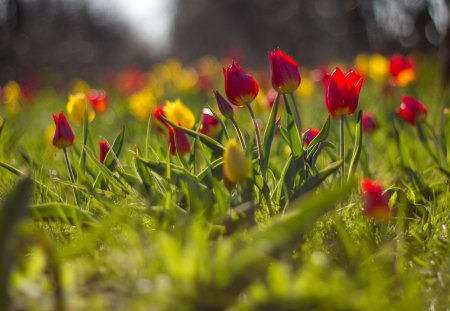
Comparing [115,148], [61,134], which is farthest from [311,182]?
[61,134]

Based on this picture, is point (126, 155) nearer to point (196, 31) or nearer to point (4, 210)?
point (4, 210)

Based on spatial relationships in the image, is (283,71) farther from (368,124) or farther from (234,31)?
(234,31)

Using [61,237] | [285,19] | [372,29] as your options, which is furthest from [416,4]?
[61,237]

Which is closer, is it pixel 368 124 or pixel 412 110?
pixel 412 110

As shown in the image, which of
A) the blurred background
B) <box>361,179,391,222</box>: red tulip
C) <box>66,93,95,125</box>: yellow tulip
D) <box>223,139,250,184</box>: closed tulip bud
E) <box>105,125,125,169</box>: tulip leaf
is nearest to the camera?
<box>223,139,250,184</box>: closed tulip bud

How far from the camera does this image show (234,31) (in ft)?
52.0

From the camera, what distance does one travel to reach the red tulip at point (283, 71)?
1.40 metres

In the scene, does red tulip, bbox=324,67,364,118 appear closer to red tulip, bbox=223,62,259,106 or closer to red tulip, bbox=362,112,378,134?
red tulip, bbox=223,62,259,106

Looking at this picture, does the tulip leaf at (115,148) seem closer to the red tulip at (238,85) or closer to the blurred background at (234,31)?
the red tulip at (238,85)

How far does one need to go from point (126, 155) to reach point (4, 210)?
4.10 ft

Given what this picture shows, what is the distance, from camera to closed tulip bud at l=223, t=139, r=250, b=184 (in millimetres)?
1109

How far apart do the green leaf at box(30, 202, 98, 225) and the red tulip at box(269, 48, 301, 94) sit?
1.86 ft

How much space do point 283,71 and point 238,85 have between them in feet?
0.39

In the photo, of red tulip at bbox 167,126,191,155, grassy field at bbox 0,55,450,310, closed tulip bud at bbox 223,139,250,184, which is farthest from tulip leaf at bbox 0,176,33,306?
red tulip at bbox 167,126,191,155
